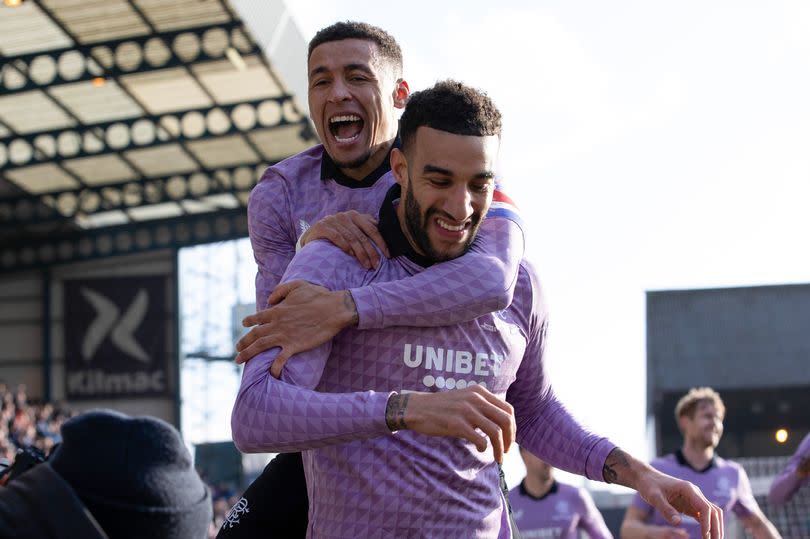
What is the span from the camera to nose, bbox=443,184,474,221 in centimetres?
330

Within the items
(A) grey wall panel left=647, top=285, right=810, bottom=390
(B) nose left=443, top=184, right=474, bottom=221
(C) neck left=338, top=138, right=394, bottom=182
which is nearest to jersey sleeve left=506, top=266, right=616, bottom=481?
(B) nose left=443, top=184, right=474, bottom=221

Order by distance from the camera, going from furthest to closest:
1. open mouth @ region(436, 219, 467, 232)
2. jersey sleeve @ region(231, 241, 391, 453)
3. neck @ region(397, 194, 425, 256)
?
neck @ region(397, 194, 425, 256)
open mouth @ region(436, 219, 467, 232)
jersey sleeve @ region(231, 241, 391, 453)

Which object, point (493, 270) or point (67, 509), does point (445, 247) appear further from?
point (67, 509)

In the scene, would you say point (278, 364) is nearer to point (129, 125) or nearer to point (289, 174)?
point (289, 174)

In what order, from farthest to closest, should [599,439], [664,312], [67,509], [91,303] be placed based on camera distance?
[91,303]
[664,312]
[599,439]
[67,509]

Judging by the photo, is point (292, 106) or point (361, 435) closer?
point (361, 435)

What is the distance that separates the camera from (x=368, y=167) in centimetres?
425

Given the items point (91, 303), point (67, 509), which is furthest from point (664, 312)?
point (67, 509)

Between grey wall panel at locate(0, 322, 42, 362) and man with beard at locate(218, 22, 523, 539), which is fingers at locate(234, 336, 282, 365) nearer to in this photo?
man with beard at locate(218, 22, 523, 539)

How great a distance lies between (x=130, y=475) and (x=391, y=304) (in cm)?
112

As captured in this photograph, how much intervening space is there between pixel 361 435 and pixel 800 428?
24.7 metres

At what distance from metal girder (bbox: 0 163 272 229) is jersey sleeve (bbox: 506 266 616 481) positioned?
2682cm

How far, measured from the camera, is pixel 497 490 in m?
3.50

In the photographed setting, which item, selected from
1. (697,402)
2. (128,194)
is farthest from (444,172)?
(128,194)
